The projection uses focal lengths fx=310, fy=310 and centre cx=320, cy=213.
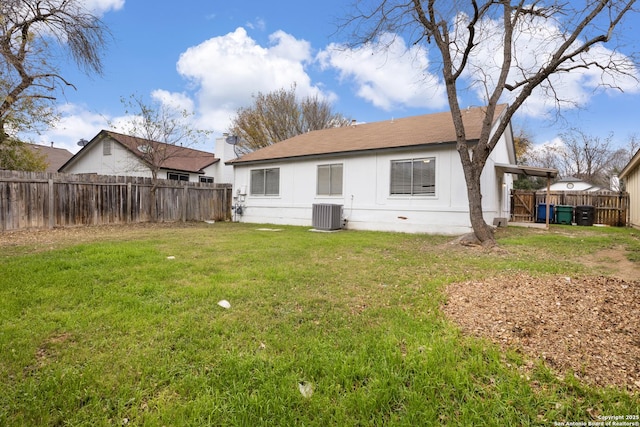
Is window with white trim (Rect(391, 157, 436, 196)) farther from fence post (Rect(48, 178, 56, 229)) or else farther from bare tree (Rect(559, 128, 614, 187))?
bare tree (Rect(559, 128, 614, 187))

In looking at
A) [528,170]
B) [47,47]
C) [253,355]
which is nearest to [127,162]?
[47,47]

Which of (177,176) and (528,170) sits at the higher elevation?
(177,176)

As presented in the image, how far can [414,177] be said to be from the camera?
10438mm

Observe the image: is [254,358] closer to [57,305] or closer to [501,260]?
[57,305]

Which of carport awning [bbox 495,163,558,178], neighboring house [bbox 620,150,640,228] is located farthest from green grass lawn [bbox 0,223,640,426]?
neighboring house [bbox 620,150,640,228]

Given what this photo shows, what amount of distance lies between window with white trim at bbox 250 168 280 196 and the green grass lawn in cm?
937

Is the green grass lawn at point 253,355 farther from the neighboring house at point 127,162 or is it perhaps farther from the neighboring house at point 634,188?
the neighboring house at point 127,162

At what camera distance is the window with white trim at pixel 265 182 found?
551 inches

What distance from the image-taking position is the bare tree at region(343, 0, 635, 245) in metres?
6.97

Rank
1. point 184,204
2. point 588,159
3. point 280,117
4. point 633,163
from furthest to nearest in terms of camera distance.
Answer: point 588,159 → point 280,117 → point 184,204 → point 633,163

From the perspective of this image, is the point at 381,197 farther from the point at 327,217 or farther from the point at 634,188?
the point at 634,188

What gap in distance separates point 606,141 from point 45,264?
146 feet

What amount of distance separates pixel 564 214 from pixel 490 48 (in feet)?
35.1

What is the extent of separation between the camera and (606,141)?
32.2m
